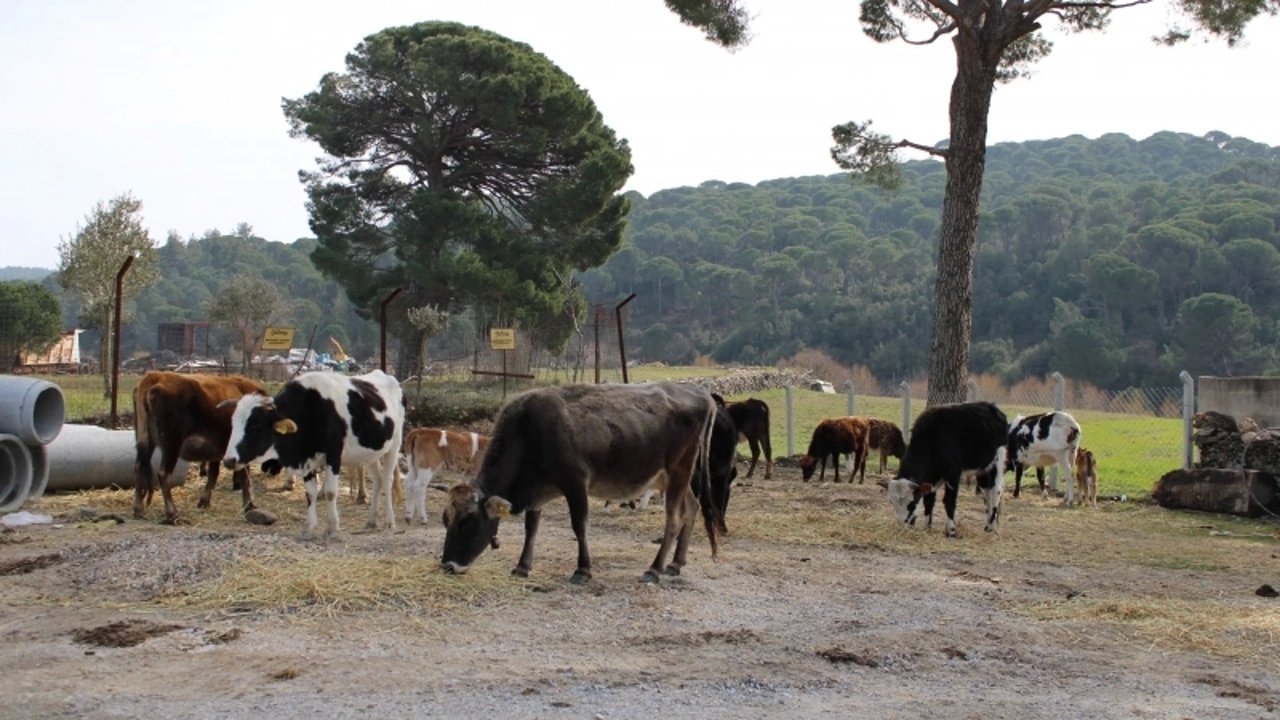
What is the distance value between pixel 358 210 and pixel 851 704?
28.0 m

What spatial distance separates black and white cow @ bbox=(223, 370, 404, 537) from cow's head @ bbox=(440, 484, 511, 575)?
2.61 m

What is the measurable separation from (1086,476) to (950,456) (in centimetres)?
451

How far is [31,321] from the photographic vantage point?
33.3 meters

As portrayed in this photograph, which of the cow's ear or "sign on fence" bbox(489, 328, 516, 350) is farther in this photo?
"sign on fence" bbox(489, 328, 516, 350)

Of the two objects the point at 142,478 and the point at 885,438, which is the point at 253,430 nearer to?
the point at 142,478

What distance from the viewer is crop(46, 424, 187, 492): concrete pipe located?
13820 mm

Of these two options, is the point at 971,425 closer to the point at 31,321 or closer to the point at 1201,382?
the point at 1201,382

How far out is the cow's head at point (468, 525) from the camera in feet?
29.0

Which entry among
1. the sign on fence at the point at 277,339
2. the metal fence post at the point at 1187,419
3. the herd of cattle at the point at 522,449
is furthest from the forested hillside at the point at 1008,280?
the herd of cattle at the point at 522,449

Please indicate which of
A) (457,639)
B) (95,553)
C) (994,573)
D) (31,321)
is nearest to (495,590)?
(457,639)

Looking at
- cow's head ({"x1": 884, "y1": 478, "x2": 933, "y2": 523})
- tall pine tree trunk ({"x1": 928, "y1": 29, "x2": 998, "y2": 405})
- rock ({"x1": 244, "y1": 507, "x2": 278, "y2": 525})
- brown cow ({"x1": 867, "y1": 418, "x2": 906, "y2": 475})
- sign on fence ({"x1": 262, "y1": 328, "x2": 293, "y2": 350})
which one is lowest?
rock ({"x1": 244, "y1": 507, "x2": 278, "y2": 525})

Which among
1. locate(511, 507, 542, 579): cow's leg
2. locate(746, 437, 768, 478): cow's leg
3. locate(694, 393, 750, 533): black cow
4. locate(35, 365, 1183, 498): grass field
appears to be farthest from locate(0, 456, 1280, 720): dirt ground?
locate(35, 365, 1183, 498): grass field

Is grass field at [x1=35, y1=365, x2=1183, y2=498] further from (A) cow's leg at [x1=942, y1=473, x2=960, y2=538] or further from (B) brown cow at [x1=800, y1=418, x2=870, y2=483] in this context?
(A) cow's leg at [x1=942, y1=473, x2=960, y2=538]

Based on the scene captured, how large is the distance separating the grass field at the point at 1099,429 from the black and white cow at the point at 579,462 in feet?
33.9
